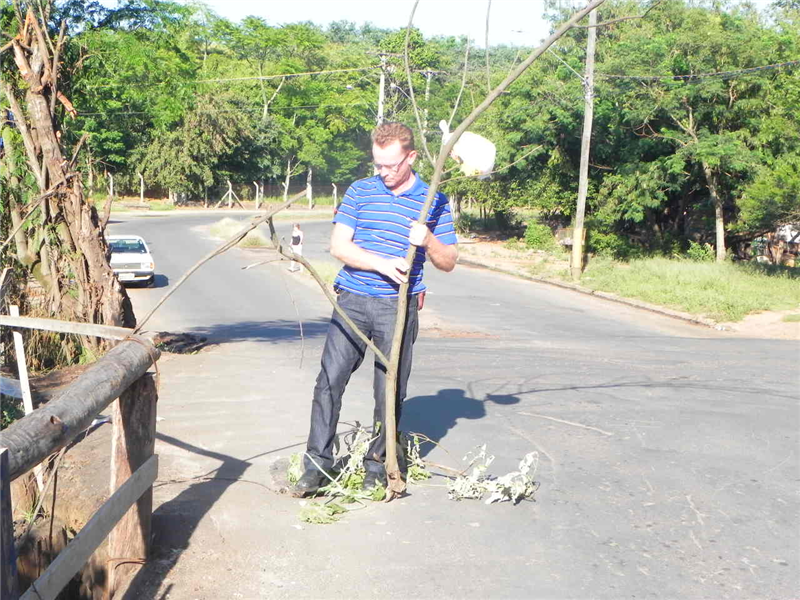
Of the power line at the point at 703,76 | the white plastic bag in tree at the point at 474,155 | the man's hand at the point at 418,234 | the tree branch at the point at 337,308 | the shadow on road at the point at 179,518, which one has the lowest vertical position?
the shadow on road at the point at 179,518

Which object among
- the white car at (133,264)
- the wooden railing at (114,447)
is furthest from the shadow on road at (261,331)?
the white car at (133,264)

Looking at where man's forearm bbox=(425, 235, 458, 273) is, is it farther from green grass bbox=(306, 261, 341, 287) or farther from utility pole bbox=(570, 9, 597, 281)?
utility pole bbox=(570, 9, 597, 281)

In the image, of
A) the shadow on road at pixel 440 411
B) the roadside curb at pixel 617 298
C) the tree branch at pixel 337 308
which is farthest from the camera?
the roadside curb at pixel 617 298

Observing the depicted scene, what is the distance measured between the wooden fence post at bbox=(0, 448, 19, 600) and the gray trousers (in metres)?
2.21

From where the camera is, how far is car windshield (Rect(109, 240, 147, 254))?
25.0 metres

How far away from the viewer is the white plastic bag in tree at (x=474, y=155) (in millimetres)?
4258

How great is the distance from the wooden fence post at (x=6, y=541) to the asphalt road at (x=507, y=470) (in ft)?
3.63

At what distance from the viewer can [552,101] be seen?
105 feet

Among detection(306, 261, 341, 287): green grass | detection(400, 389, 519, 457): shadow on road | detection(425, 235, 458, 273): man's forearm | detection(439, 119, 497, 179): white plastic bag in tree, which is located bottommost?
detection(306, 261, 341, 287): green grass

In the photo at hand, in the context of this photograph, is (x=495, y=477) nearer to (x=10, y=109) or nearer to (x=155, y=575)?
(x=155, y=575)

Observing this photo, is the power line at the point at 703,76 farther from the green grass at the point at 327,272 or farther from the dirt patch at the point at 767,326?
the green grass at the point at 327,272

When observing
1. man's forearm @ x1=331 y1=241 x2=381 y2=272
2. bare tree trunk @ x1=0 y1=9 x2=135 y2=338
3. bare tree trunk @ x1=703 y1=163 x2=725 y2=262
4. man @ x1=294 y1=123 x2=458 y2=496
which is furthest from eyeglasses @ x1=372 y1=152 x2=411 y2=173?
bare tree trunk @ x1=703 y1=163 x2=725 y2=262

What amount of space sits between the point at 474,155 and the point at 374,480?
5.65 ft

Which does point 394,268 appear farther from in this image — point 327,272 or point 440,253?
point 327,272
